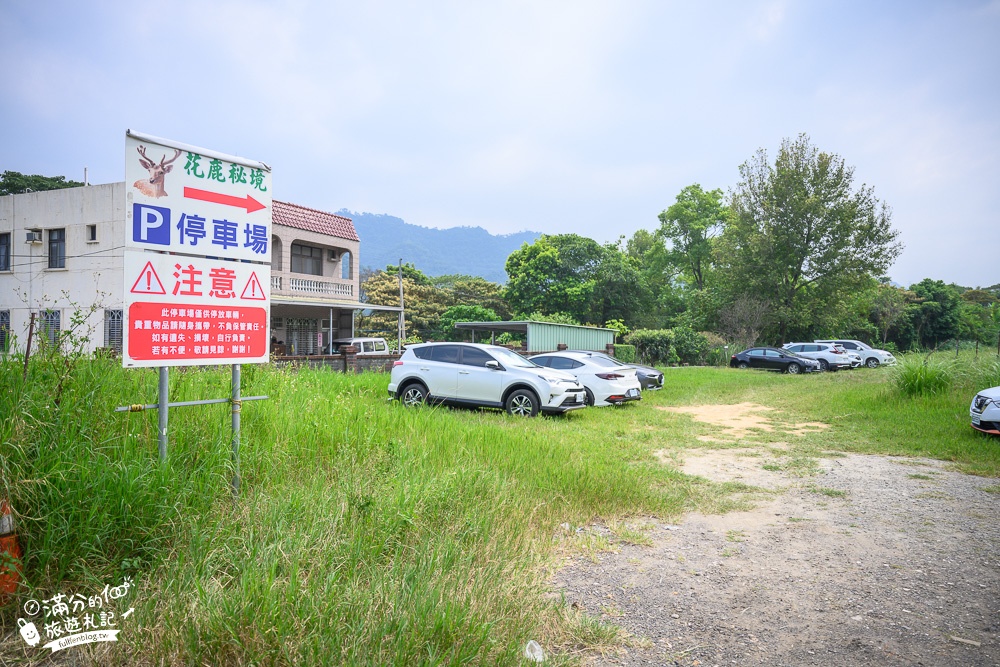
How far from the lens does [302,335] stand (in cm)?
2902

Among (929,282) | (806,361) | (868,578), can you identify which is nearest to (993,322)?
(929,282)

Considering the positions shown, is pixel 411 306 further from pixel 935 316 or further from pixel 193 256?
pixel 935 316

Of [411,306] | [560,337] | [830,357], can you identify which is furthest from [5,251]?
[830,357]

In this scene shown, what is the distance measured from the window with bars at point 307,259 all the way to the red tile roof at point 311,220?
1.13 m

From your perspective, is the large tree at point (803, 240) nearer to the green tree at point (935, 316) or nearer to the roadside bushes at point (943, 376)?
the green tree at point (935, 316)

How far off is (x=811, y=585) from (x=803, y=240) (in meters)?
42.6

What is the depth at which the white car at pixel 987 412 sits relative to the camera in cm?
909

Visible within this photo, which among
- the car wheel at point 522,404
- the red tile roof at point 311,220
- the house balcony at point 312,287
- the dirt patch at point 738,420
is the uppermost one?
the red tile roof at point 311,220

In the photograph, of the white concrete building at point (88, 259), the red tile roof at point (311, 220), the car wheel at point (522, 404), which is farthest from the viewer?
the red tile roof at point (311, 220)

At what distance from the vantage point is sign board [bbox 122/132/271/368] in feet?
12.7

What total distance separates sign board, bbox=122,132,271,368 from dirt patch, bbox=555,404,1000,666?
3.05m

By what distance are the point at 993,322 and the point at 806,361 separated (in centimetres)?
4244

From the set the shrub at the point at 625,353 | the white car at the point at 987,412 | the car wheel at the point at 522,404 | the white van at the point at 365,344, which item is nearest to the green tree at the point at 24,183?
the white van at the point at 365,344

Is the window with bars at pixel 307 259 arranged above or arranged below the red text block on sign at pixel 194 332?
above
